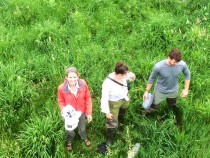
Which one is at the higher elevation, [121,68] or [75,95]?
[121,68]

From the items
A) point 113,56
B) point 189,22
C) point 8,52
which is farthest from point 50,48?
point 189,22

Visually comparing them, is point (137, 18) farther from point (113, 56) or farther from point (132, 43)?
point (113, 56)

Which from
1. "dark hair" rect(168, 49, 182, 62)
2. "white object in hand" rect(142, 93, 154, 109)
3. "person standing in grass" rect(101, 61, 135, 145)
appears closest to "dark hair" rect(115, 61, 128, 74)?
"person standing in grass" rect(101, 61, 135, 145)

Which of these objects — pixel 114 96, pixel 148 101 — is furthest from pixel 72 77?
pixel 148 101

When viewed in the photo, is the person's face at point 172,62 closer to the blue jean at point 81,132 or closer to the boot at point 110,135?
the boot at point 110,135

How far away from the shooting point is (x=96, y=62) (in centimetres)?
707

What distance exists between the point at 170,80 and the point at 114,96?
2.90 feet

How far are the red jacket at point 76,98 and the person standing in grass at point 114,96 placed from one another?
281mm

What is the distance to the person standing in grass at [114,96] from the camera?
504 centimetres

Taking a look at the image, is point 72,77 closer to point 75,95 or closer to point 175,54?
point 75,95

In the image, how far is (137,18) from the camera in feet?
26.4

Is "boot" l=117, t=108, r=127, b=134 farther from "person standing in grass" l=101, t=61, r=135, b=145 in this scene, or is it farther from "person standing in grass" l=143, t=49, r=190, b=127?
"person standing in grass" l=143, t=49, r=190, b=127

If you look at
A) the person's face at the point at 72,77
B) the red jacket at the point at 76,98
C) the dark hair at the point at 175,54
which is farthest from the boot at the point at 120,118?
the dark hair at the point at 175,54

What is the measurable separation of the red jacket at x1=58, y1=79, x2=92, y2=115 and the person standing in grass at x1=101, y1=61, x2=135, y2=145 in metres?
0.28
